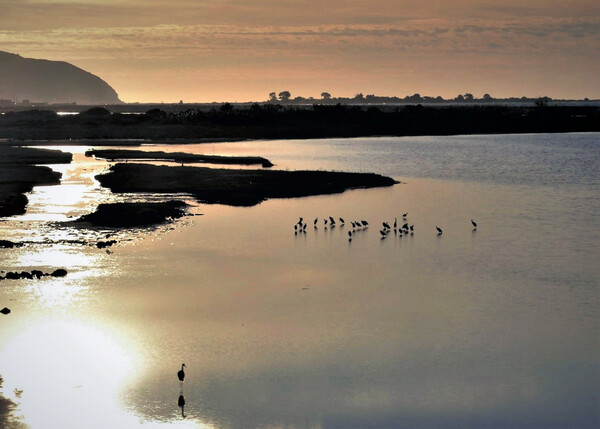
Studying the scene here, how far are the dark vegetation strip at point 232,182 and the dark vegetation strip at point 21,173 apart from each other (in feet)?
14.0

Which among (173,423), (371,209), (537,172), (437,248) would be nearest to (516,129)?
(537,172)

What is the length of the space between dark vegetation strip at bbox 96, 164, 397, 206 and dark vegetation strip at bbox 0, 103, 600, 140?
52582 millimetres

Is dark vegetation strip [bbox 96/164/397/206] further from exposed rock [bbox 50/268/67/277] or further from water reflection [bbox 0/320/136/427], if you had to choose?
water reflection [bbox 0/320/136/427]

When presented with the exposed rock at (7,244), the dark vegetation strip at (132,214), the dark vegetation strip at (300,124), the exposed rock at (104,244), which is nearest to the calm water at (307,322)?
the exposed rock at (104,244)

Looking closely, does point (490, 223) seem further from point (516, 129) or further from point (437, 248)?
point (516, 129)

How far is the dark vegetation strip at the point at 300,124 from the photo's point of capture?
400 feet

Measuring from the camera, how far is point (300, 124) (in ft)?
440

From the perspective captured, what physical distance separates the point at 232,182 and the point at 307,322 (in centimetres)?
3283

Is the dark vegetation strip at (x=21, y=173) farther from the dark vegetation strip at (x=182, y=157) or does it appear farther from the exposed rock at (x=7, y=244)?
the exposed rock at (x=7, y=244)

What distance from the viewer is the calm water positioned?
1889cm

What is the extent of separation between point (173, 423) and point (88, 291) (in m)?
11.8

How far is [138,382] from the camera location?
20172mm

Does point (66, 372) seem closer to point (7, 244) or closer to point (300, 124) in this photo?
point (7, 244)

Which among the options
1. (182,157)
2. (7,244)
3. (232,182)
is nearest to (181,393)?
(7,244)
